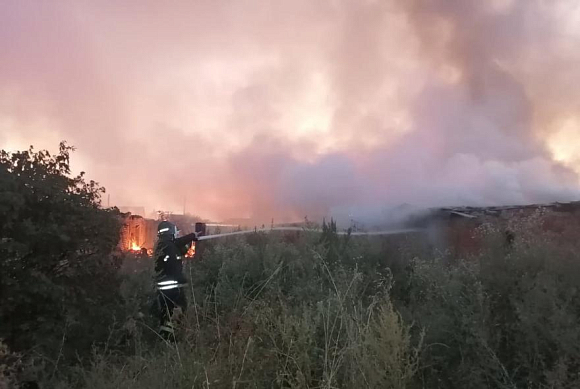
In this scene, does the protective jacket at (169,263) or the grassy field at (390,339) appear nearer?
the grassy field at (390,339)

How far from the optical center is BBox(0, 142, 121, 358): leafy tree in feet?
15.1

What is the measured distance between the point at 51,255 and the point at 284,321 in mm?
2459

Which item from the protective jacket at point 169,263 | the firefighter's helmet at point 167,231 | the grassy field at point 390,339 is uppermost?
the firefighter's helmet at point 167,231

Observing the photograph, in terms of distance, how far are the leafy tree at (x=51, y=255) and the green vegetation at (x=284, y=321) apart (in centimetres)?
1

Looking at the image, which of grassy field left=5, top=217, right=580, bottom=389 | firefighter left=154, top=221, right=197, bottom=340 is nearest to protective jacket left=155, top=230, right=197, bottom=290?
firefighter left=154, top=221, right=197, bottom=340

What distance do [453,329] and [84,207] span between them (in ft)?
11.3

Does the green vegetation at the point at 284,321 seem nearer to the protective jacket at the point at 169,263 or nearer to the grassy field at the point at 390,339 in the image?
the grassy field at the point at 390,339

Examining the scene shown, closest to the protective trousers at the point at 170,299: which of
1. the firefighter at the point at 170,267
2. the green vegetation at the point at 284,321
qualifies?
the firefighter at the point at 170,267

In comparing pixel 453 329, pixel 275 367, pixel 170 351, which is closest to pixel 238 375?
pixel 275 367

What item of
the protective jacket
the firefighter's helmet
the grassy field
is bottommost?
the grassy field

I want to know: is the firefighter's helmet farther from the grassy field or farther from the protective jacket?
the grassy field

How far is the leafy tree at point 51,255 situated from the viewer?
4602 millimetres

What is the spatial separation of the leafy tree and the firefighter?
734 millimetres

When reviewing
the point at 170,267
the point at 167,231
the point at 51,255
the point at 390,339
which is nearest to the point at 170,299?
the point at 170,267
